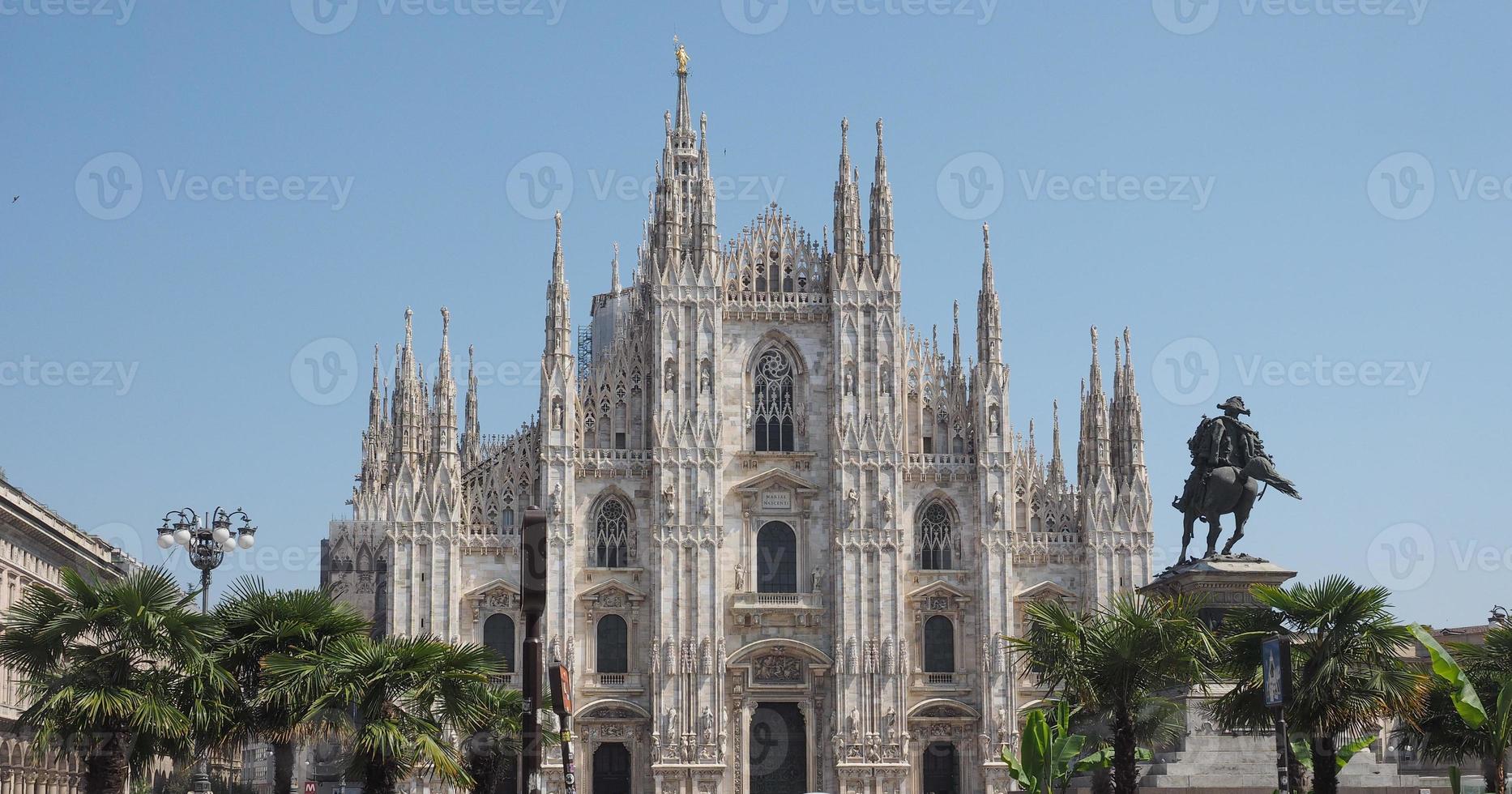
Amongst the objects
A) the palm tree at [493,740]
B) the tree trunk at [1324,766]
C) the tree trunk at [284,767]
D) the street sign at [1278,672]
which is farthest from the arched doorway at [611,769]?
the street sign at [1278,672]

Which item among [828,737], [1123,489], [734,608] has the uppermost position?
[1123,489]

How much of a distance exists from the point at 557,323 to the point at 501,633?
11.0 metres

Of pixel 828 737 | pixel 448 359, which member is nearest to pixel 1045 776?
pixel 828 737

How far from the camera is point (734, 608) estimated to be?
65812 mm

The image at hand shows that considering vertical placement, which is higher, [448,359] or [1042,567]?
[448,359]

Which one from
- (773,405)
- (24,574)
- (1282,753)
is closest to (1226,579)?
(1282,753)

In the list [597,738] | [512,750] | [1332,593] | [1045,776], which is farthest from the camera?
[597,738]

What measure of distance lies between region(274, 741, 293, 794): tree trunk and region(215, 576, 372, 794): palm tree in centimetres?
1

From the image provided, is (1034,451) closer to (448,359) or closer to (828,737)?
(828,737)

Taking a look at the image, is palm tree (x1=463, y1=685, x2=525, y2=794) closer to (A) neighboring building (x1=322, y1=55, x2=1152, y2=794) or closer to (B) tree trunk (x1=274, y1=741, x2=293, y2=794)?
(B) tree trunk (x1=274, y1=741, x2=293, y2=794)

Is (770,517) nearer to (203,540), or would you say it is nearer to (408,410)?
(408,410)

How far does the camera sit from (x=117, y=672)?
1219 inches

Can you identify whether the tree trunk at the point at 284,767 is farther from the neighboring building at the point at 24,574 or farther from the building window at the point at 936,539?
the building window at the point at 936,539

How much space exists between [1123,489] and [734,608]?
1461 cm
